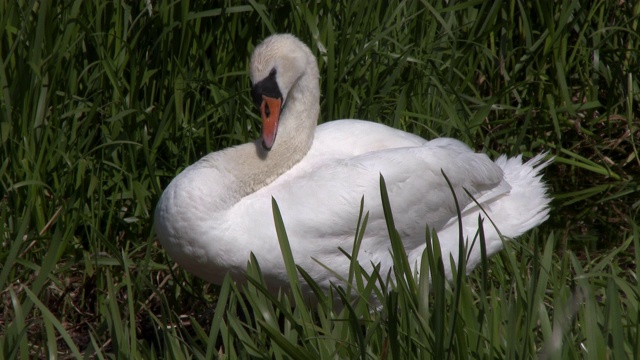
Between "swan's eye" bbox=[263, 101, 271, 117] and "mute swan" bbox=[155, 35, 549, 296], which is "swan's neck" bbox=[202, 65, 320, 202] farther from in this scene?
"swan's eye" bbox=[263, 101, 271, 117]

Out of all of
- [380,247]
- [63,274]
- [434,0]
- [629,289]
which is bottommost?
[63,274]

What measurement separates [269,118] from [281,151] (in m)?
0.23

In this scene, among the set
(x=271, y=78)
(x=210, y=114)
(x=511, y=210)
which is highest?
(x=271, y=78)

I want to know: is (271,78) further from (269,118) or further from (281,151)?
(281,151)

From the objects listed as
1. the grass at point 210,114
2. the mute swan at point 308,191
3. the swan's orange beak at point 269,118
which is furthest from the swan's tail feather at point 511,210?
the swan's orange beak at point 269,118

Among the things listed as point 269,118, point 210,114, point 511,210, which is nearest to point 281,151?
point 269,118

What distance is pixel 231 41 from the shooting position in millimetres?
4551

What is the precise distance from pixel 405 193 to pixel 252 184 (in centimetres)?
55

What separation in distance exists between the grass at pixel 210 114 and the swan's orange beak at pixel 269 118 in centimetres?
55

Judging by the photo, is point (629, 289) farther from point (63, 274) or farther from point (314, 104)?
point (63, 274)

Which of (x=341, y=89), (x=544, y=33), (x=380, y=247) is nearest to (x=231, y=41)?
(x=341, y=89)

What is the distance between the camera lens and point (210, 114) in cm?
453

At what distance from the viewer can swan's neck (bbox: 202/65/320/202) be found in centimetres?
370

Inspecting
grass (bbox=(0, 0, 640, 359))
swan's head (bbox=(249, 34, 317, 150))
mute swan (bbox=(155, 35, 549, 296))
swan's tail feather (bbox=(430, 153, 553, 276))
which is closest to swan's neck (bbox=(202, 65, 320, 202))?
mute swan (bbox=(155, 35, 549, 296))
